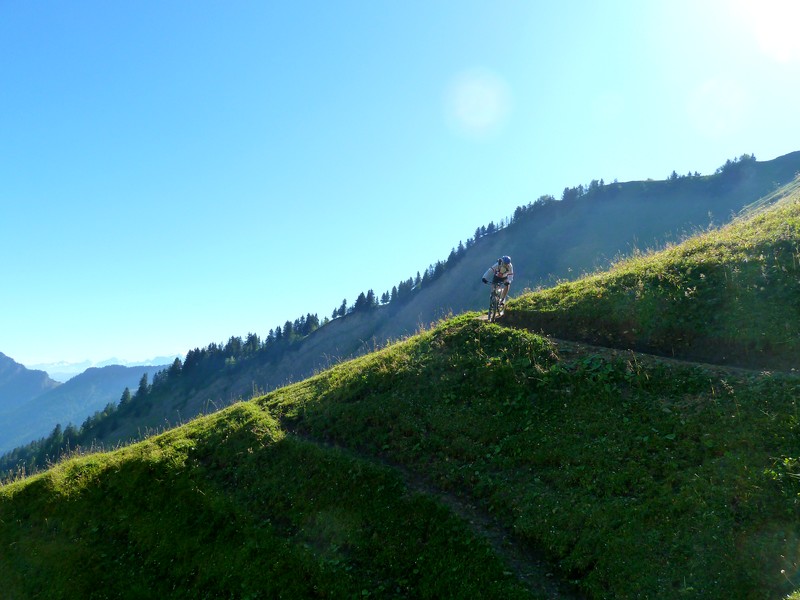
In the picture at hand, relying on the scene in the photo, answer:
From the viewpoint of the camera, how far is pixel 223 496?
46.7 feet

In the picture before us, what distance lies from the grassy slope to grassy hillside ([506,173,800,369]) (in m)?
0.11

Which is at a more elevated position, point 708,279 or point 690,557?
point 708,279

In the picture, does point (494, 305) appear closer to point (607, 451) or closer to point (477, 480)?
point (477, 480)

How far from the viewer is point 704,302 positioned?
50.0ft

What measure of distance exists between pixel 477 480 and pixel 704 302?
9988 mm

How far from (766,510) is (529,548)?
4.54m

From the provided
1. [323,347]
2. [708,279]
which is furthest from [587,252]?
[708,279]

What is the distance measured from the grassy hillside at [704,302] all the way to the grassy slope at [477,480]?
0.11 meters

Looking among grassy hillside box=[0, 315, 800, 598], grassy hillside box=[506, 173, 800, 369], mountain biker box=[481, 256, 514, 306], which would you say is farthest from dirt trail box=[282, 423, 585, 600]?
mountain biker box=[481, 256, 514, 306]

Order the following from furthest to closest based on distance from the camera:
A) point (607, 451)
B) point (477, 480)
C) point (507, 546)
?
point (477, 480) → point (607, 451) → point (507, 546)

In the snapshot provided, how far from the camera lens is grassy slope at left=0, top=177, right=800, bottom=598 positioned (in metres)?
Answer: 8.95

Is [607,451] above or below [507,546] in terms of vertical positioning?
above

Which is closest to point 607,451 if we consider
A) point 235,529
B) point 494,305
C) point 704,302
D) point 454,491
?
point 454,491

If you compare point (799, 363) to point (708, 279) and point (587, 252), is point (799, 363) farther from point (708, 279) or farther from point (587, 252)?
point (587, 252)
